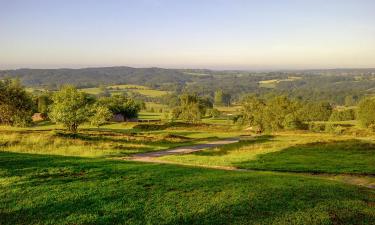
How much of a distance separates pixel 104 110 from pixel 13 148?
1924 inches

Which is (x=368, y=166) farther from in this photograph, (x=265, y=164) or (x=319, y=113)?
(x=319, y=113)

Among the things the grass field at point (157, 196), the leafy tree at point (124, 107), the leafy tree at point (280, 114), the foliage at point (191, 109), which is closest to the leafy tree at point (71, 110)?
the grass field at point (157, 196)

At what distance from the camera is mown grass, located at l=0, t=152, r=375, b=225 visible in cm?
1292

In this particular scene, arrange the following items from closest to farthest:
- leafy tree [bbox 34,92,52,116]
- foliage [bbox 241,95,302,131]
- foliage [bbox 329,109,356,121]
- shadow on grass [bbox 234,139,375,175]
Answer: shadow on grass [bbox 234,139,375,175]
foliage [bbox 241,95,302,131]
leafy tree [bbox 34,92,52,116]
foliage [bbox 329,109,356,121]

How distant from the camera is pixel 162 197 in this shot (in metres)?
15.0

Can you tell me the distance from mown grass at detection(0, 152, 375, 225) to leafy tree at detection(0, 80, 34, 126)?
48.1 metres

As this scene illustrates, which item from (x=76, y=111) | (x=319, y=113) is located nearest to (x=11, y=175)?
(x=76, y=111)

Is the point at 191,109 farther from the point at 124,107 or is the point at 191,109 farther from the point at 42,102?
the point at 42,102

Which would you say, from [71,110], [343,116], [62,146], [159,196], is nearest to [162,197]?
[159,196]

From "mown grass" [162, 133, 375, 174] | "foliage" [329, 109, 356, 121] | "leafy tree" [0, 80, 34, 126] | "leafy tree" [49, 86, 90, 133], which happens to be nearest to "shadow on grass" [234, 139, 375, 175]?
"mown grass" [162, 133, 375, 174]

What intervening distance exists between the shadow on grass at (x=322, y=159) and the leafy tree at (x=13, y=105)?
47.3 m

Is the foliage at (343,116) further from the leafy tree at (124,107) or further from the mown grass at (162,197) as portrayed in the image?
the mown grass at (162,197)

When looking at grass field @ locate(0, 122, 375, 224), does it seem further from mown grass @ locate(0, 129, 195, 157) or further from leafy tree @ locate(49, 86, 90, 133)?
leafy tree @ locate(49, 86, 90, 133)

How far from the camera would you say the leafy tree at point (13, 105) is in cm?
6334
